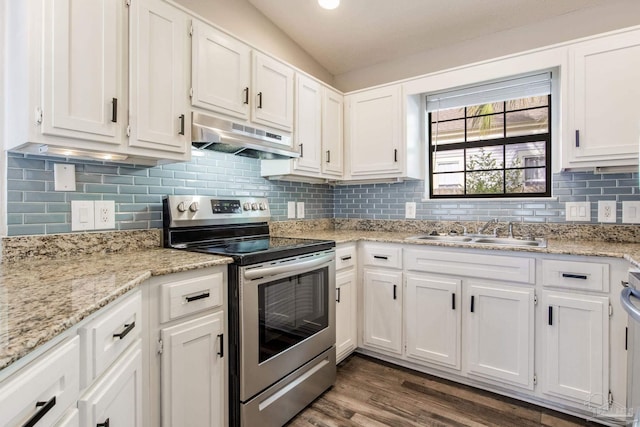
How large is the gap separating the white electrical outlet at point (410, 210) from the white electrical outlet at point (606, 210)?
49.3 inches

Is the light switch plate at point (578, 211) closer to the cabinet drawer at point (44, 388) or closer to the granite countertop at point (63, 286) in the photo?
the granite countertop at point (63, 286)

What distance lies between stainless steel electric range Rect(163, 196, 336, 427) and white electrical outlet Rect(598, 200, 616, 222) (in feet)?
5.77

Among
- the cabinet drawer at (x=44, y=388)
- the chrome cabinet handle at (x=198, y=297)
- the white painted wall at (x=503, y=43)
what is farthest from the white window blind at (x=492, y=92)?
the cabinet drawer at (x=44, y=388)

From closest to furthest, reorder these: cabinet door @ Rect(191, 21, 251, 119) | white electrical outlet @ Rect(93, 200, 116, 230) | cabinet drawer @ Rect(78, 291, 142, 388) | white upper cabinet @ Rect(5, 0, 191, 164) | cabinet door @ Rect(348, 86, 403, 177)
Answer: cabinet drawer @ Rect(78, 291, 142, 388), white upper cabinet @ Rect(5, 0, 191, 164), white electrical outlet @ Rect(93, 200, 116, 230), cabinet door @ Rect(191, 21, 251, 119), cabinet door @ Rect(348, 86, 403, 177)

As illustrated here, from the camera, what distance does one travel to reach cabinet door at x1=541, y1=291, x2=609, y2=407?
5.81 ft

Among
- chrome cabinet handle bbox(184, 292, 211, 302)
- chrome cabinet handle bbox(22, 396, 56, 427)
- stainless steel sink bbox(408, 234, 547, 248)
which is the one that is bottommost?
chrome cabinet handle bbox(22, 396, 56, 427)

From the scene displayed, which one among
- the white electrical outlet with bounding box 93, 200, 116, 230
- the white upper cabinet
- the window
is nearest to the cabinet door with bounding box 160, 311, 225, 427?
the white electrical outlet with bounding box 93, 200, 116, 230

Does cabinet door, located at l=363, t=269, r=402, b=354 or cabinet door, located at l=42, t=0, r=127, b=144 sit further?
cabinet door, located at l=363, t=269, r=402, b=354

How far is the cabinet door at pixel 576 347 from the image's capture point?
177 centimetres

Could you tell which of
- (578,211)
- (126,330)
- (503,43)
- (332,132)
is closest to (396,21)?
(503,43)

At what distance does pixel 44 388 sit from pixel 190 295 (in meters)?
0.71

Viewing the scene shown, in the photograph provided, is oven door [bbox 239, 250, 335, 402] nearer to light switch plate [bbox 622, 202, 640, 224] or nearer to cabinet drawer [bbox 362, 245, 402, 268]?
cabinet drawer [bbox 362, 245, 402, 268]

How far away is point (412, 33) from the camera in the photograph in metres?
2.68

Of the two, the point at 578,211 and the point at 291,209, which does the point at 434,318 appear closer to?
the point at 578,211
